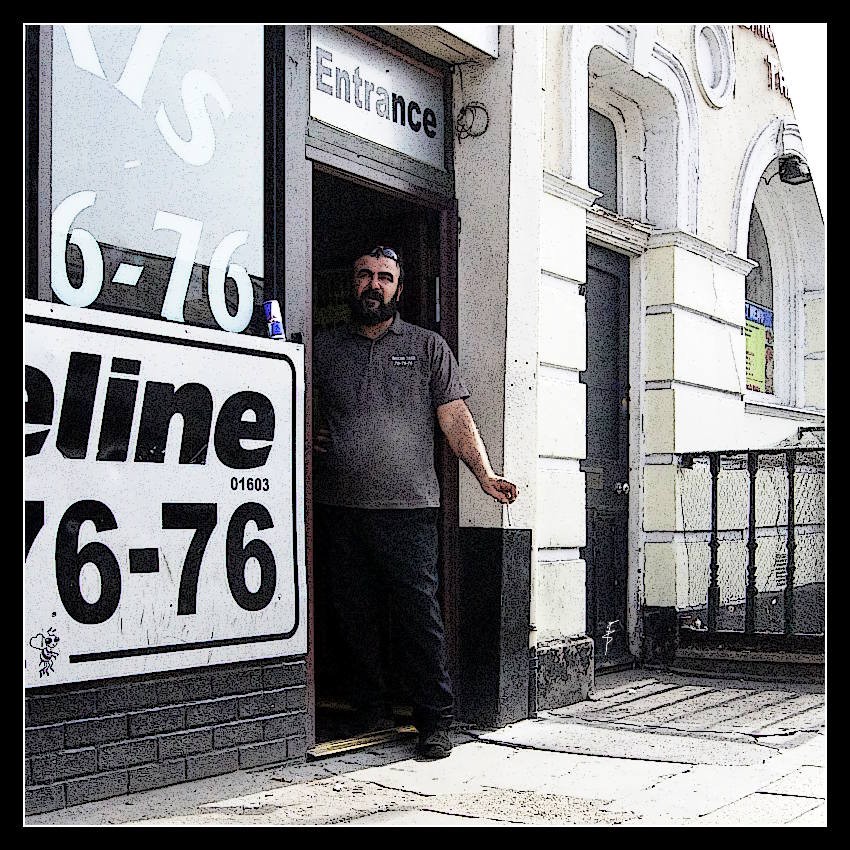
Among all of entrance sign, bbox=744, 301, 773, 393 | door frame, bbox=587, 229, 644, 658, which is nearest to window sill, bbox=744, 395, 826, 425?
entrance sign, bbox=744, 301, 773, 393

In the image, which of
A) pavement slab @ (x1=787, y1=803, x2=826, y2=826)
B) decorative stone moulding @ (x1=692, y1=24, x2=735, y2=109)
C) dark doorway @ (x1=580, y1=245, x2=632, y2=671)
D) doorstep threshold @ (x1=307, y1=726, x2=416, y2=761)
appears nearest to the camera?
pavement slab @ (x1=787, y1=803, x2=826, y2=826)

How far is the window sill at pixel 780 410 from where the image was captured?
350 inches

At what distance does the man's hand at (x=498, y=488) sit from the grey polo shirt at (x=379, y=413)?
231 millimetres

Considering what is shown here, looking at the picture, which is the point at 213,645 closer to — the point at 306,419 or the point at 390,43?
the point at 306,419

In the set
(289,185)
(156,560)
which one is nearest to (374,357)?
(289,185)

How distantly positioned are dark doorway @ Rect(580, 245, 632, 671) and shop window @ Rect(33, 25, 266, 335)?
316 cm

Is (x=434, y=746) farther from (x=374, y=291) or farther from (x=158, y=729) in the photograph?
(x=374, y=291)

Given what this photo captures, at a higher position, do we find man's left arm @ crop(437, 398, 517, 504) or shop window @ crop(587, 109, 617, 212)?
shop window @ crop(587, 109, 617, 212)

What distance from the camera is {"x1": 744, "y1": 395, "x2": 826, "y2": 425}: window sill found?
350 inches

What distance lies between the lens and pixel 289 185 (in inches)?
181

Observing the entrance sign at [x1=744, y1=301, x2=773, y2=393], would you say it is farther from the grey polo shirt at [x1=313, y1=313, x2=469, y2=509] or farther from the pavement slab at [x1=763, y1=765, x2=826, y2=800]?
the pavement slab at [x1=763, y1=765, x2=826, y2=800]

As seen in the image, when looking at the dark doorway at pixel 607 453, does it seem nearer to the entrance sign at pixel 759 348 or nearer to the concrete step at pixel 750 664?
the concrete step at pixel 750 664

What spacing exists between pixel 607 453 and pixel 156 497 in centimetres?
391

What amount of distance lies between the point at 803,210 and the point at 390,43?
625cm
